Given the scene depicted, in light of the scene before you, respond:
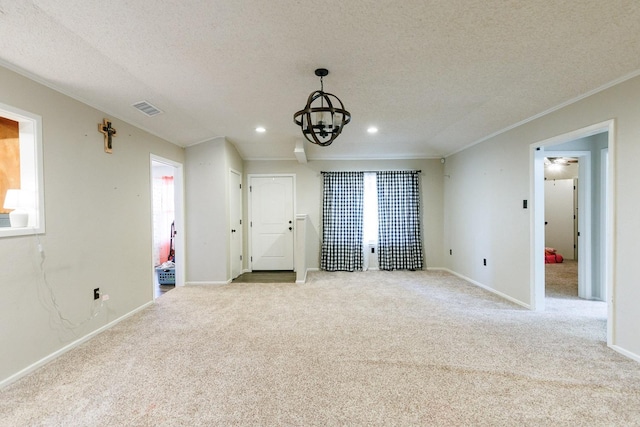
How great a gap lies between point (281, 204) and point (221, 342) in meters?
3.52

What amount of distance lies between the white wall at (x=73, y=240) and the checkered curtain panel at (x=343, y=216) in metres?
3.17

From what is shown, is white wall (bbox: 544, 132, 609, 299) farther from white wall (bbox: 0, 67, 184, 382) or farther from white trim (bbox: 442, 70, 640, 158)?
white wall (bbox: 0, 67, 184, 382)

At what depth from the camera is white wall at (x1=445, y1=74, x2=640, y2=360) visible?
7.98ft

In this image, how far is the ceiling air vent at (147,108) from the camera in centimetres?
325

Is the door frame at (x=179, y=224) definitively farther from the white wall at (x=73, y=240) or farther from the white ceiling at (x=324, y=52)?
the white ceiling at (x=324, y=52)

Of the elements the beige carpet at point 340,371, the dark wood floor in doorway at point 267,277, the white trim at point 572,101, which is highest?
the white trim at point 572,101

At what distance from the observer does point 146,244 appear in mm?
3932

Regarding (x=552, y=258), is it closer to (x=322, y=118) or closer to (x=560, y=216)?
(x=560, y=216)

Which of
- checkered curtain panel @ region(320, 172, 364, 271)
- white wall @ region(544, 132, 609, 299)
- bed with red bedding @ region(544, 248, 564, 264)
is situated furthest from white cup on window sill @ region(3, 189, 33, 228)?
bed with red bedding @ region(544, 248, 564, 264)

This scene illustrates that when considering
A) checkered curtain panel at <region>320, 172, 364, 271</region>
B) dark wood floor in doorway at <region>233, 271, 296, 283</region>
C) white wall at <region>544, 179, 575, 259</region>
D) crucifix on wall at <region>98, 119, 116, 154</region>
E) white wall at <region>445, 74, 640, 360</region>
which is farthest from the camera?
white wall at <region>544, 179, 575, 259</region>

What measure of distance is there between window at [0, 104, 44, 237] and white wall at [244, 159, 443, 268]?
3.63 metres

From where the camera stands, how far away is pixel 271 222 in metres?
6.04

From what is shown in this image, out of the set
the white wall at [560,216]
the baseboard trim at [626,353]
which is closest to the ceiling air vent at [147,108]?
the baseboard trim at [626,353]

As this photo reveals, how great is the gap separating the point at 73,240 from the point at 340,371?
269 cm
